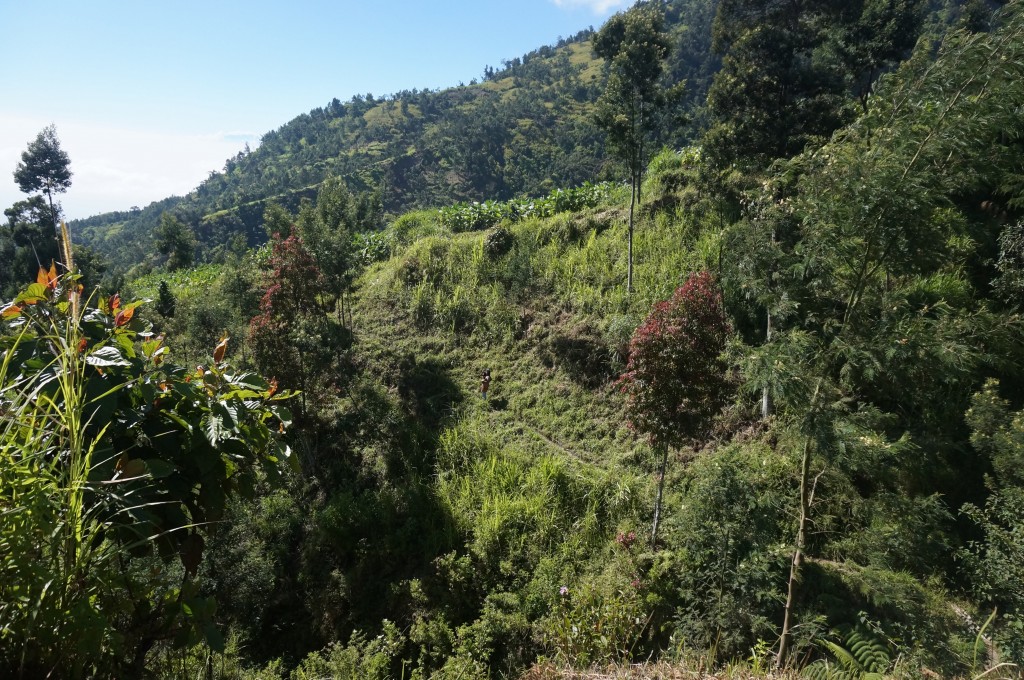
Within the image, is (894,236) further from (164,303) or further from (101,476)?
(164,303)

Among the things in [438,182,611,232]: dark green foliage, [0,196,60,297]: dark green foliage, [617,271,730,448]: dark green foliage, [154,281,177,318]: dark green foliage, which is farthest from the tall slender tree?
[617,271,730,448]: dark green foliage

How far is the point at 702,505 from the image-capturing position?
5383mm

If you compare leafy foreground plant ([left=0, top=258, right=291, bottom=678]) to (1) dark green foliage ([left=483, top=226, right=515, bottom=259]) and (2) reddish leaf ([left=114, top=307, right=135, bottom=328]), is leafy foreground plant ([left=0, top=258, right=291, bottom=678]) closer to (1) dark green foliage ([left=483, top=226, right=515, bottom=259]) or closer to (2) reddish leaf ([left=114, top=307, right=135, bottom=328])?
(2) reddish leaf ([left=114, top=307, right=135, bottom=328])

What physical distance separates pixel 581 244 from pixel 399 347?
5964mm

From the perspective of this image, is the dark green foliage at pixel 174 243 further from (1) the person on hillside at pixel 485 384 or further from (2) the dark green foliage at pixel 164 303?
(1) the person on hillside at pixel 485 384

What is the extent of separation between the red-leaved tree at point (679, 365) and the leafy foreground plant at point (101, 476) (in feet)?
16.1

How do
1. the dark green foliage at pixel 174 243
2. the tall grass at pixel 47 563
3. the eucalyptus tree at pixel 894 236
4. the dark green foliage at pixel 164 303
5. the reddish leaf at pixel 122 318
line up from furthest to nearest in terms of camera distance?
1. the dark green foliage at pixel 174 243
2. the dark green foliage at pixel 164 303
3. the eucalyptus tree at pixel 894 236
4. the reddish leaf at pixel 122 318
5. the tall grass at pixel 47 563

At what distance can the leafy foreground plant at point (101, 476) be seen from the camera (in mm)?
Result: 1007

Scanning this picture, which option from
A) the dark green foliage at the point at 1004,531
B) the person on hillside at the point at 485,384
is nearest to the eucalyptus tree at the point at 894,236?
the dark green foliage at the point at 1004,531

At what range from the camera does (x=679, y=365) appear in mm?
5832

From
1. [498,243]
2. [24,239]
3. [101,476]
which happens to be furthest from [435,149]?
[101,476]

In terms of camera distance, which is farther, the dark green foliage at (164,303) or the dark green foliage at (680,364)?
the dark green foliage at (164,303)

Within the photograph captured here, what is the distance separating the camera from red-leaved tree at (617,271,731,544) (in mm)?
5809

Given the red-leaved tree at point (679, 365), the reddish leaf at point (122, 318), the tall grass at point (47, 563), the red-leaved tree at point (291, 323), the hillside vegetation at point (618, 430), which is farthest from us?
the red-leaved tree at point (291, 323)
